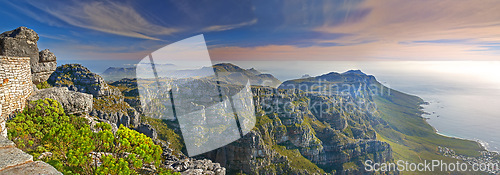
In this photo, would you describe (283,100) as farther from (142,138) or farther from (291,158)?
(142,138)

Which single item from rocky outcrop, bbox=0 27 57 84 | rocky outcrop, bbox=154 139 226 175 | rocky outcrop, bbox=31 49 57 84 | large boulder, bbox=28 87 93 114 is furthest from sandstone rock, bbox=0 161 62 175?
rocky outcrop, bbox=31 49 57 84

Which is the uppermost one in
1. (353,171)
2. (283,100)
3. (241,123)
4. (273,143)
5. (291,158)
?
(283,100)

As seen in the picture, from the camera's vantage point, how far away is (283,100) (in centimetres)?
17775

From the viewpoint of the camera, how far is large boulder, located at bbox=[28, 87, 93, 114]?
51.8 ft

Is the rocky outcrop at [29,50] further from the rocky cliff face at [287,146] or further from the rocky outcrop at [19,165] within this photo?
the rocky cliff face at [287,146]

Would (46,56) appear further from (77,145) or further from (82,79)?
(82,79)

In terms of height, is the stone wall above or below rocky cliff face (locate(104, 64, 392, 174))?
above

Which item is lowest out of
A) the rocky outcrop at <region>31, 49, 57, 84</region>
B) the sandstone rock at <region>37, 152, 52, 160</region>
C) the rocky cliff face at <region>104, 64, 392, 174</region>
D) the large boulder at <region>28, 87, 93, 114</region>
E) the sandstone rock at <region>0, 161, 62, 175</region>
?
the rocky cliff face at <region>104, 64, 392, 174</region>

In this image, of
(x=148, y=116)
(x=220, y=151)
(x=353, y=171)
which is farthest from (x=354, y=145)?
(x=148, y=116)

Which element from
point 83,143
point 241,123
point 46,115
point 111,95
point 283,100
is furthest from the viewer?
point 283,100

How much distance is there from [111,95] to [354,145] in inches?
6781

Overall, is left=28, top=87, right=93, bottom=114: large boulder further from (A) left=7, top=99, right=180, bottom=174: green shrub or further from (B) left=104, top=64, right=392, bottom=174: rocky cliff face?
(B) left=104, top=64, right=392, bottom=174: rocky cliff face

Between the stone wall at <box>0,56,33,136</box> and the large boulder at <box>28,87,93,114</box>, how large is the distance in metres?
1.37

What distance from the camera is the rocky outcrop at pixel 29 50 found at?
15.1 meters
